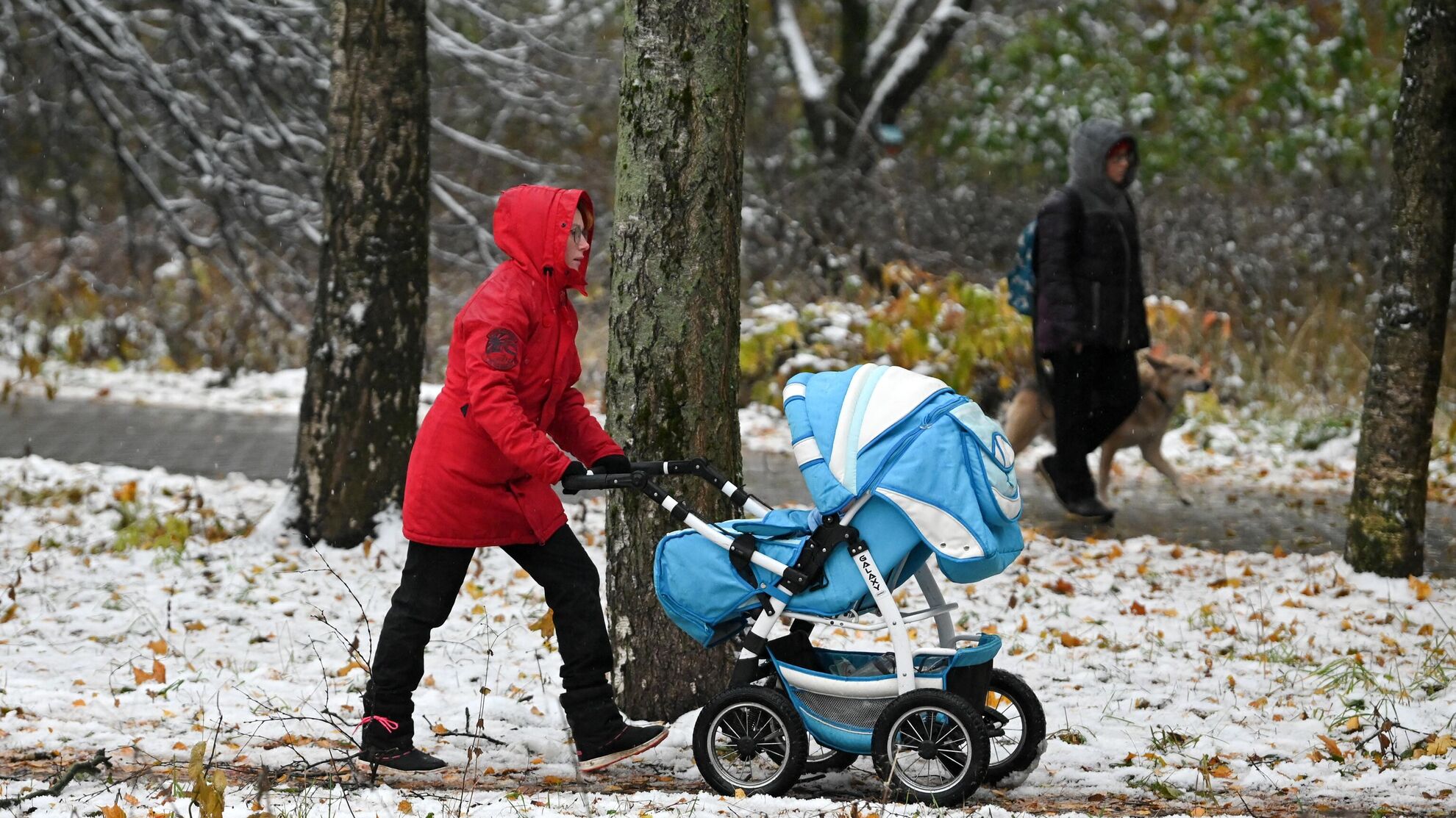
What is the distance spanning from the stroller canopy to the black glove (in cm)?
53

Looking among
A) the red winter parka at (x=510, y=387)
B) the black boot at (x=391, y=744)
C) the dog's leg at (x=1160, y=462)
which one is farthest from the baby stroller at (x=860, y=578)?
the dog's leg at (x=1160, y=462)

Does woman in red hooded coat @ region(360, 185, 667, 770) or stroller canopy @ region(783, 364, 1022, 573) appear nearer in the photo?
stroller canopy @ region(783, 364, 1022, 573)

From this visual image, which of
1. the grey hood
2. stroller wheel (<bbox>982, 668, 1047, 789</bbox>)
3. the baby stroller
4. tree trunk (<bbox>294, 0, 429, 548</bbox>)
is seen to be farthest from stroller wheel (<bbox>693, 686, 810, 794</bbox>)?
the grey hood

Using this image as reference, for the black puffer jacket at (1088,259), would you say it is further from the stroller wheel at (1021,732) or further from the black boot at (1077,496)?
the stroller wheel at (1021,732)

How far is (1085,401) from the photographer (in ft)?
25.0

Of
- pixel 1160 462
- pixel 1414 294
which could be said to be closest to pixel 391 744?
pixel 1414 294

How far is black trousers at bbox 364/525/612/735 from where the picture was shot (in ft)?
13.5

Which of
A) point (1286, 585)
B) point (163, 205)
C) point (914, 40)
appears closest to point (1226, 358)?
point (1286, 585)

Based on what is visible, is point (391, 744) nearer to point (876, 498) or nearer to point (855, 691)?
point (855, 691)

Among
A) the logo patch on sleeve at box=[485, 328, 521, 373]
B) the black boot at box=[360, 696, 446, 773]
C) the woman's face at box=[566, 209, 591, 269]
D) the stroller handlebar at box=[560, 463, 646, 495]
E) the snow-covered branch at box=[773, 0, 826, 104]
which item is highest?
the snow-covered branch at box=[773, 0, 826, 104]

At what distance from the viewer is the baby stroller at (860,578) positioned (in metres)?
3.65

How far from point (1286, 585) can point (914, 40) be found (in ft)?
39.7

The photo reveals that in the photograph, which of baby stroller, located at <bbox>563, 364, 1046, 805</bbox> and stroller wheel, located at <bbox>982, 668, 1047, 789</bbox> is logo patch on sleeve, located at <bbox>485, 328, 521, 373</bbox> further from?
stroller wheel, located at <bbox>982, 668, 1047, 789</bbox>

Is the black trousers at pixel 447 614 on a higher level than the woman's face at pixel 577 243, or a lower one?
lower
